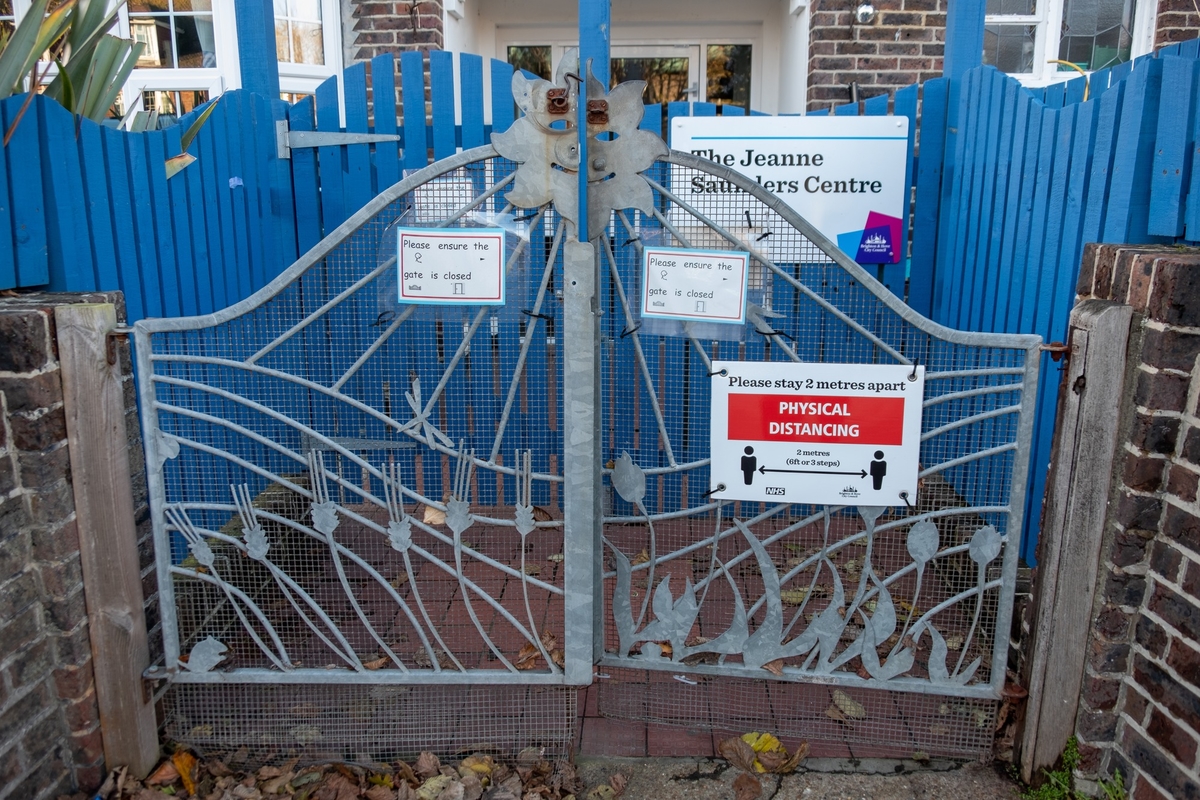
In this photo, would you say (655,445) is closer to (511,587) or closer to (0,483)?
(511,587)

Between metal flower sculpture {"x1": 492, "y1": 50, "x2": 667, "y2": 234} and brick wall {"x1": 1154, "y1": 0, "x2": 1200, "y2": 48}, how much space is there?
641 cm

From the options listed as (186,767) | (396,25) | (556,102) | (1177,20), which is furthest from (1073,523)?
(1177,20)

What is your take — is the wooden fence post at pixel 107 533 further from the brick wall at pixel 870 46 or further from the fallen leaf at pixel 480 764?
the brick wall at pixel 870 46

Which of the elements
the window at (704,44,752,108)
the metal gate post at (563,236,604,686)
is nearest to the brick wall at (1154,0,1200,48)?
the window at (704,44,752,108)

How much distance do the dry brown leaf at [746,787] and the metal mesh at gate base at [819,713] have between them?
0.54 ft

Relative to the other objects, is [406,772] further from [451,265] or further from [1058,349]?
[1058,349]

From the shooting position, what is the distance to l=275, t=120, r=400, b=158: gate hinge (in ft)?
13.0

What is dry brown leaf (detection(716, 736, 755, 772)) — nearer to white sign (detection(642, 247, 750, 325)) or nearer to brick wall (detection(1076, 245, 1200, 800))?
brick wall (detection(1076, 245, 1200, 800))

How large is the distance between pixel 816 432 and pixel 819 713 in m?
0.97

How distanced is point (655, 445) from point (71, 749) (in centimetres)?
173

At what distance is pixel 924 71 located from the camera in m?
6.37

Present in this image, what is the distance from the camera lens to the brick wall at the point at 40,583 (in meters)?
2.00

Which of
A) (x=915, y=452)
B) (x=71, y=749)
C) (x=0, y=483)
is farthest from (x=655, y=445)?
(x=71, y=749)

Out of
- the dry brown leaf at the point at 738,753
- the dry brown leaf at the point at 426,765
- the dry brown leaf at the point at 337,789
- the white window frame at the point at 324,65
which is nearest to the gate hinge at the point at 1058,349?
the dry brown leaf at the point at 738,753
